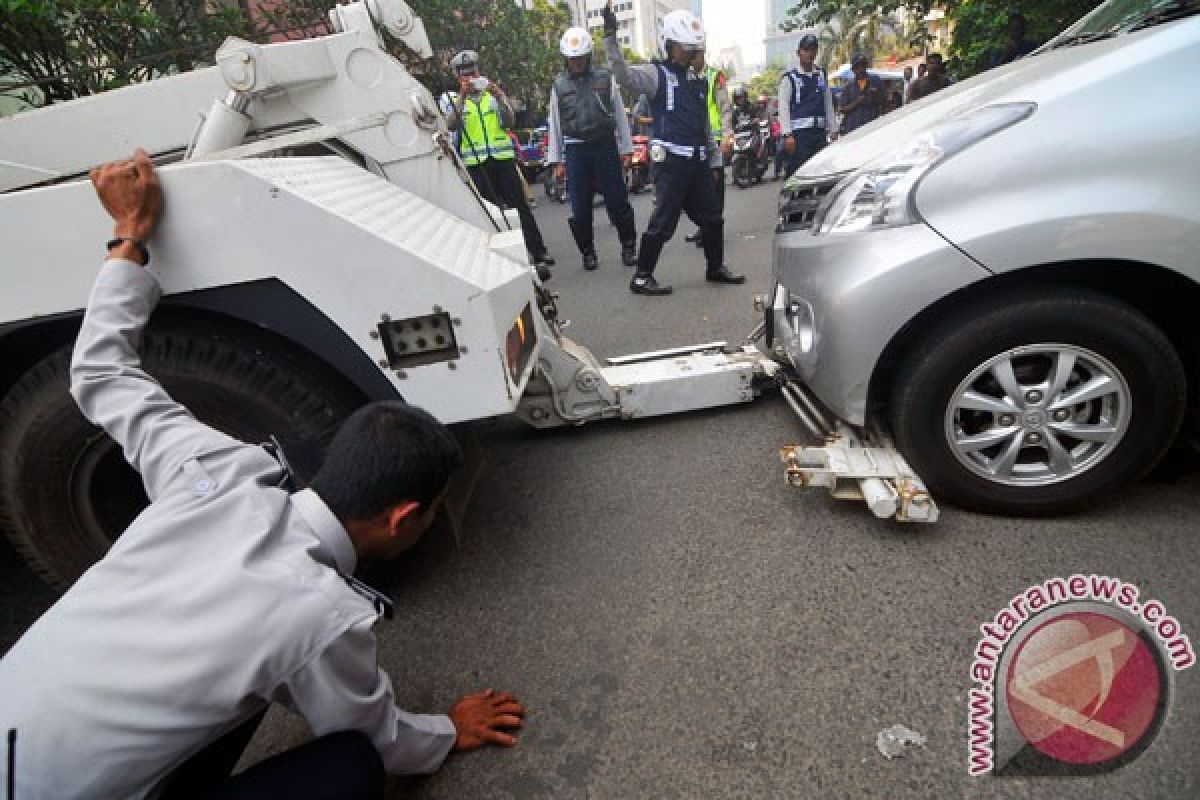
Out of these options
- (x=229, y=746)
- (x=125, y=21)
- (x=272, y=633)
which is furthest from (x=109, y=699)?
(x=125, y=21)

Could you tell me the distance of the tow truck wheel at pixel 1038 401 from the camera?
183cm

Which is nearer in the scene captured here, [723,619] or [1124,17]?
[723,619]

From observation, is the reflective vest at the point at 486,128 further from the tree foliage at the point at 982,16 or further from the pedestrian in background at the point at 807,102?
the tree foliage at the point at 982,16

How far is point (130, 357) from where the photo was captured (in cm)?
156

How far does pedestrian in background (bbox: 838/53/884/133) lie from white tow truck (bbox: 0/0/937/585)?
8.53 metres

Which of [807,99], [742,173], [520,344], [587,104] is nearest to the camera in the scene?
[520,344]

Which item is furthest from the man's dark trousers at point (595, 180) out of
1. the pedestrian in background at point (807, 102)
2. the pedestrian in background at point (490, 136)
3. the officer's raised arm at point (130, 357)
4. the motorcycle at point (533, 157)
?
the motorcycle at point (533, 157)

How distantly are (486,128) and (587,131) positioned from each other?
129 centimetres

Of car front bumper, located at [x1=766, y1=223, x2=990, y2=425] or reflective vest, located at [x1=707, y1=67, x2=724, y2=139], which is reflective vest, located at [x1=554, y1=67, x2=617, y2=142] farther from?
car front bumper, located at [x1=766, y1=223, x2=990, y2=425]

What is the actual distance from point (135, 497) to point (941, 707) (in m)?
2.47

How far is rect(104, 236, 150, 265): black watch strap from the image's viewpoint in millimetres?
1602

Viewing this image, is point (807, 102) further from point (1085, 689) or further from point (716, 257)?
point (1085, 689)

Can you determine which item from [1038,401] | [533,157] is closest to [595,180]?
[1038,401]

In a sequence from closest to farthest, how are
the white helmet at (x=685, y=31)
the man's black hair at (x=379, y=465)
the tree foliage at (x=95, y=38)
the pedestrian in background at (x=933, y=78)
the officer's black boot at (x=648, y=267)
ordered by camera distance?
the man's black hair at (x=379, y=465)
the tree foliage at (x=95, y=38)
the white helmet at (x=685, y=31)
the officer's black boot at (x=648, y=267)
the pedestrian in background at (x=933, y=78)
